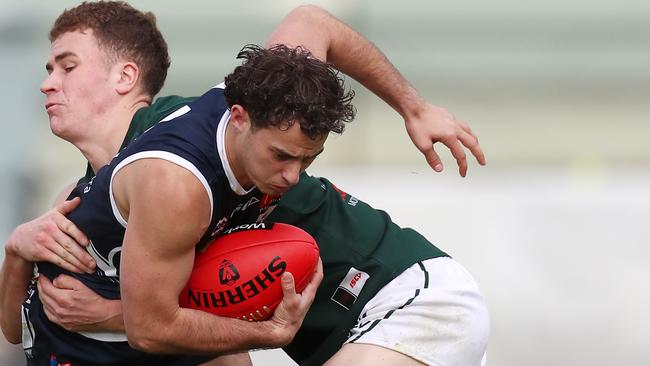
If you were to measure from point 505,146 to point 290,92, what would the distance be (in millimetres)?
3476

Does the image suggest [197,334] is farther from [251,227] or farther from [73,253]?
[73,253]

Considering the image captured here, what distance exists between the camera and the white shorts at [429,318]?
3.45 metres

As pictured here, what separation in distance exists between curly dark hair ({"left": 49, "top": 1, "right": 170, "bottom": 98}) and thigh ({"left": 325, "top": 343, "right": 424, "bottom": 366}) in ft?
3.57

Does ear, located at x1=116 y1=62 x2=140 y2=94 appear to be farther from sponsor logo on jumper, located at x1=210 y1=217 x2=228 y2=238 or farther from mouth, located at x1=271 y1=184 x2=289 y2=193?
mouth, located at x1=271 y1=184 x2=289 y2=193

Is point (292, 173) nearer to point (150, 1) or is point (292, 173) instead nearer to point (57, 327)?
point (57, 327)

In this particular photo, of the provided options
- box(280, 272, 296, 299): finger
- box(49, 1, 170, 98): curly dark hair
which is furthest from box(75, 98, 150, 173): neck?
box(280, 272, 296, 299): finger

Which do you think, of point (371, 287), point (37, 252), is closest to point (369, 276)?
point (371, 287)

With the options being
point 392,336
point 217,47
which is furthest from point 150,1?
point 392,336

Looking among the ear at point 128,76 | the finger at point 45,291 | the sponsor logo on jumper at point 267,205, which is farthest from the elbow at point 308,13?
the finger at point 45,291

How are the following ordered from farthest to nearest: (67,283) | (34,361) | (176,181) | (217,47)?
(217,47)
(34,361)
(67,283)
(176,181)

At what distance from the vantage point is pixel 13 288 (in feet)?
Result: 11.8

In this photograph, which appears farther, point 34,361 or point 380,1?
point 380,1

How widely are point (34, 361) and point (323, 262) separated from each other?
100 cm

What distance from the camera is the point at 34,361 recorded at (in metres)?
3.68
